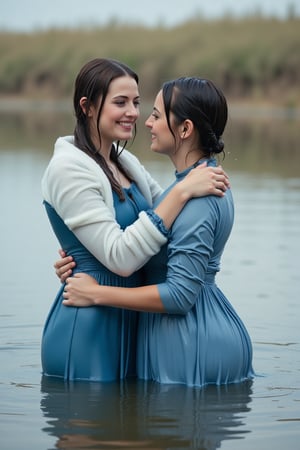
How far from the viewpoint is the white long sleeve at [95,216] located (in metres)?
5.13

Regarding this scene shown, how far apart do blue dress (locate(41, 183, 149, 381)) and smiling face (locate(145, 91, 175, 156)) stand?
280mm

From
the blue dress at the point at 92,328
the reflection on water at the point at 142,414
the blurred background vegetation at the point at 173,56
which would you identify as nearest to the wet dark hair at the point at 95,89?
the blue dress at the point at 92,328

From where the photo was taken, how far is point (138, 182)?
18.5 feet

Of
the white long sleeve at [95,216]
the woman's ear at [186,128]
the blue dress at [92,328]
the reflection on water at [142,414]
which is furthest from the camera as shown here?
the blue dress at [92,328]

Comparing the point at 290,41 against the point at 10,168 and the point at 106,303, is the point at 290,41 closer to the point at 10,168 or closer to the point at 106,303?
the point at 10,168

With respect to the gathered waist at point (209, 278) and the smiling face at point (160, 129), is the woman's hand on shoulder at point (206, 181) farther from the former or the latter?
the gathered waist at point (209, 278)

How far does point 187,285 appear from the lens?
518 centimetres

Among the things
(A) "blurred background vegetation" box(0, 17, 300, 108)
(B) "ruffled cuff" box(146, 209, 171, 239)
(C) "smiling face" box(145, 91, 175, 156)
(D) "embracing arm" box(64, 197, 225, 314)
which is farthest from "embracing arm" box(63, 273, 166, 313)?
(A) "blurred background vegetation" box(0, 17, 300, 108)

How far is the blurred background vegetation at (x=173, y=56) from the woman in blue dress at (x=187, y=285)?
36715 millimetres

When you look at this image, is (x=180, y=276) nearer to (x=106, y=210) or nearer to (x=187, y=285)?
(x=187, y=285)

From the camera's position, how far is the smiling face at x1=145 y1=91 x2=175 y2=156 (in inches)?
209

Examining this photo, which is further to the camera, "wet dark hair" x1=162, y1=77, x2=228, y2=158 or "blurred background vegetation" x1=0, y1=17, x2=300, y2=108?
"blurred background vegetation" x1=0, y1=17, x2=300, y2=108

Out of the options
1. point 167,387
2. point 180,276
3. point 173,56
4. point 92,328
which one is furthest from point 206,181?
point 173,56

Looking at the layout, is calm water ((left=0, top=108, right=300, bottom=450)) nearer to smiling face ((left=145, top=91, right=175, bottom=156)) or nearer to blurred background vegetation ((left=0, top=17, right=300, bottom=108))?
smiling face ((left=145, top=91, right=175, bottom=156))
